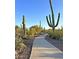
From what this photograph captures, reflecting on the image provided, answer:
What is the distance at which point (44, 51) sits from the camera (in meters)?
1.81

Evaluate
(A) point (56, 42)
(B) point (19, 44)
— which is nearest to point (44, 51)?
(A) point (56, 42)

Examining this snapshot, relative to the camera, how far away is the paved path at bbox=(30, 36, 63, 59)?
1.79 m

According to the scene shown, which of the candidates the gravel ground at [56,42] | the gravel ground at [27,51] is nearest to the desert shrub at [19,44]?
the gravel ground at [27,51]

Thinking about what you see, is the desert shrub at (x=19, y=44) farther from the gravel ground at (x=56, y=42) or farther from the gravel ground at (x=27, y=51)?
the gravel ground at (x=56, y=42)

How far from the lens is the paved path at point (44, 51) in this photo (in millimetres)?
1787

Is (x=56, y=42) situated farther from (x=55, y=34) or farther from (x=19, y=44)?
(x=19, y=44)

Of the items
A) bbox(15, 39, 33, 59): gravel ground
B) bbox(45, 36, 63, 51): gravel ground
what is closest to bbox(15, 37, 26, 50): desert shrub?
bbox(15, 39, 33, 59): gravel ground

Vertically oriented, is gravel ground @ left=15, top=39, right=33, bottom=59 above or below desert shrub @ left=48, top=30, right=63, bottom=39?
below

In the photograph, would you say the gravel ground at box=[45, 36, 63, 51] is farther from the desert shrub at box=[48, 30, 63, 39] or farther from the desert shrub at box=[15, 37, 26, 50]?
the desert shrub at box=[15, 37, 26, 50]

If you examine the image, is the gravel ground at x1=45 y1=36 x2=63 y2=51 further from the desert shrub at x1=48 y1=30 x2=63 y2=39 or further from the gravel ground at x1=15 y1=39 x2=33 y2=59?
the gravel ground at x1=15 y1=39 x2=33 y2=59
